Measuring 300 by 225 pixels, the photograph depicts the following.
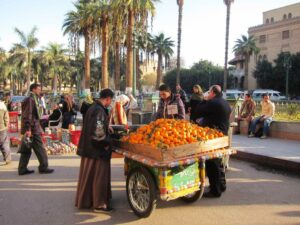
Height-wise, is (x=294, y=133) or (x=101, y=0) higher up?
(x=101, y=0)

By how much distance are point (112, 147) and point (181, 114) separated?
1776 millimetres

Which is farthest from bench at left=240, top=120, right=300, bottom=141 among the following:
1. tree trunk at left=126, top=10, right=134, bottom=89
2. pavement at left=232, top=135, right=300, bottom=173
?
tree trunk at left=126, top=10, right=134, bottom=89

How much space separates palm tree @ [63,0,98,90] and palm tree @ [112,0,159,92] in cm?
571

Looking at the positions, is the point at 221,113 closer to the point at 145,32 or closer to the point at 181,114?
the point at 181,114

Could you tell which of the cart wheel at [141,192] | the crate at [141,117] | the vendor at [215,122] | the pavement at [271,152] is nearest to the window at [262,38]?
the crate at [141,117]

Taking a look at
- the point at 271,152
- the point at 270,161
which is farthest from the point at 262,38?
the point at 270,161

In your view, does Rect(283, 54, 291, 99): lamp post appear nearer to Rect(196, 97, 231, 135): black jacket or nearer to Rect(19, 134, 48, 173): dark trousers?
Rect(196, 97, 231, 135): black jacket

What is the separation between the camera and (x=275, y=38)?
201ft

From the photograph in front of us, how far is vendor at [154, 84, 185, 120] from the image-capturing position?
6.25m

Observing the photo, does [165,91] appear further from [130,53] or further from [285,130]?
[130,53]

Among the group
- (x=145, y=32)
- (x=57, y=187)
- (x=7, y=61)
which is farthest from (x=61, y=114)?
(x=7, y=61)

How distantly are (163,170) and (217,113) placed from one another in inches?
70.6

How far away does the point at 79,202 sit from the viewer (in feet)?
16.5

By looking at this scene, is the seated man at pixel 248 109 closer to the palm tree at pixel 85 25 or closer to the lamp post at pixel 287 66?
the palm tree at pixel 85 25
